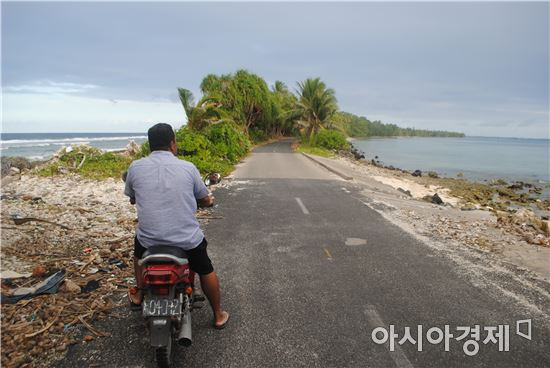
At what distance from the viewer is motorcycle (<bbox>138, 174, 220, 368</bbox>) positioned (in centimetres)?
277

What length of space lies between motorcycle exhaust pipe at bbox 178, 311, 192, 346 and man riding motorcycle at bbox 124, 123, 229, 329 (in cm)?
44

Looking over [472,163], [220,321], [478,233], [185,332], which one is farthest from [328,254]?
[472,163]

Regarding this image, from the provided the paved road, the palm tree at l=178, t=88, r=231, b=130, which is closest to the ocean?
the palm tree at l=178, t=88, r=231, b=130

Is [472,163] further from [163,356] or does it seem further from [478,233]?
[163,356]

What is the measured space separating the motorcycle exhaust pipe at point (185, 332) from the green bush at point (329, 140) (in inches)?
1356

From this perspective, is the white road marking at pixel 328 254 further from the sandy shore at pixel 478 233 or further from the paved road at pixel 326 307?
the sandy shore at pixel 478 233

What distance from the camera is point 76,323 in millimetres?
3715

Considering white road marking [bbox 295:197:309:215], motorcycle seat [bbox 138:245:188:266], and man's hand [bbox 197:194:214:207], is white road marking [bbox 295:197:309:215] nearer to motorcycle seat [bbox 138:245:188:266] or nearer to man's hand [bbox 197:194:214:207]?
man's hand [bbox 197:194:214:207]

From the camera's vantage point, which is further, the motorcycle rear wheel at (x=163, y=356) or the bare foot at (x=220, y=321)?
the bare foot at (x=220, y=321)

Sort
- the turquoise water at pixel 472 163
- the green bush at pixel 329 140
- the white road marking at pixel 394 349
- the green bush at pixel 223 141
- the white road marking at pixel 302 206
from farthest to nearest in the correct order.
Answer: the green bush at pixel 329 140, the turquoise water at pixel 472 163, the green bush at pixel 223 141, the white road marking at pixel 302 206, the white road marking at pixel 394 349

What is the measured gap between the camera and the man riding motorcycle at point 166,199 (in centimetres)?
304

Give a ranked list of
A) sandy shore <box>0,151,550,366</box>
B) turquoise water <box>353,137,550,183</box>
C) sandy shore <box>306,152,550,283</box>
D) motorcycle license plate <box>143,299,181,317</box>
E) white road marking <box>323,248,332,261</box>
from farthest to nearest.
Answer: turquoise water <box>353,137,550,183</box>, sandy shore <box>306,152,550,283</box>, white road marking <box>323,248,332,261</box>, sandy shore <box>0,151,550,366</box>, motorcycle license plate <box>143,299,181,317</box>

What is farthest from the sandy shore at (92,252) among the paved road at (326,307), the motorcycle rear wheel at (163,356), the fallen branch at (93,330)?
the motorcycle rear wheel at (163,356)

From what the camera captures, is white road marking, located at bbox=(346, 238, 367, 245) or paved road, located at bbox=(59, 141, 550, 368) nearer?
paved road, located at bbox=(59, 141, 550, 368)
